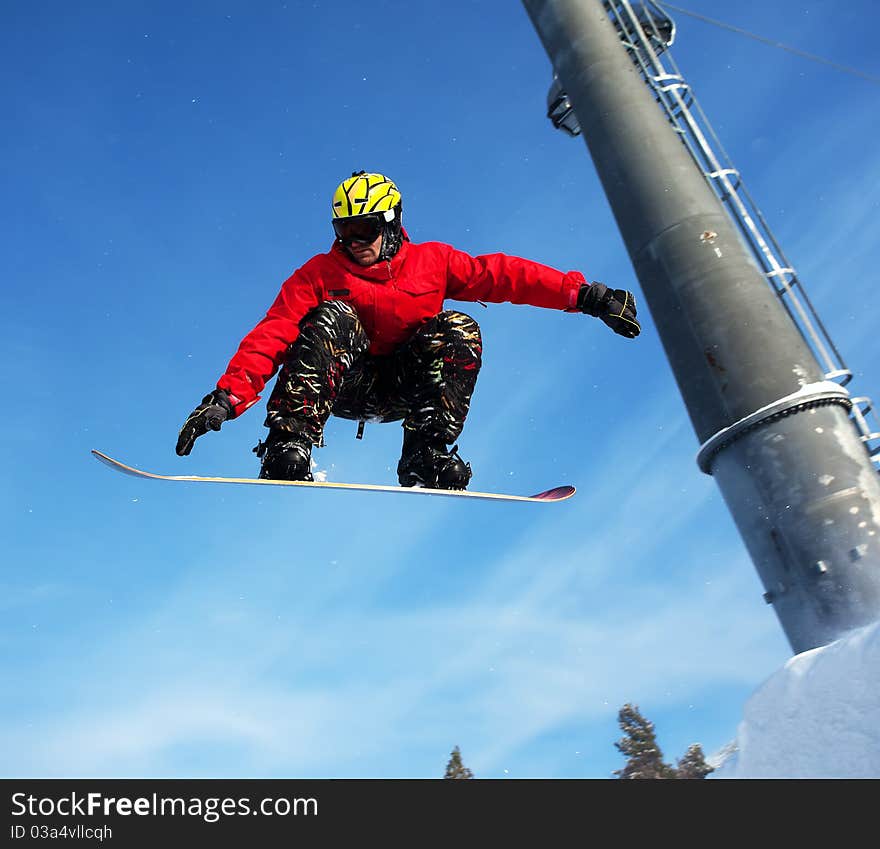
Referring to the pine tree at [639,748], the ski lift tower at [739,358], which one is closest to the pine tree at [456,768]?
the pine tree at [639,748]

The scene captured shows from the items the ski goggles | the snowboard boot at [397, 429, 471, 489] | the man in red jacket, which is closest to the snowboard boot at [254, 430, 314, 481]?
the man in red jacket

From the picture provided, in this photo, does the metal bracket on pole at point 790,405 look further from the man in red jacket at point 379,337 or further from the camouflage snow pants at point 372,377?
the camouflage snow pants at point 372,377

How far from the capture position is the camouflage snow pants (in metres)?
5.41

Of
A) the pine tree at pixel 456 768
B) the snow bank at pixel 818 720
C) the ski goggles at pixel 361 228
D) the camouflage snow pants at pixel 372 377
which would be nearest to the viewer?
the snow bank at pixel 818 720

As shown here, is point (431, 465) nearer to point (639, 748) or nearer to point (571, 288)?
point (571, 288)

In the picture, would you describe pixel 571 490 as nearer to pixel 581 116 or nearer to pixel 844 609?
pixel 844 609

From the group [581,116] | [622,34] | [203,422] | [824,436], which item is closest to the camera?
[203,422]

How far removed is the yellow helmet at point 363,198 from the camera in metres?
5.55

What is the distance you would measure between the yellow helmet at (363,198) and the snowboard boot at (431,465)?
5.30ft

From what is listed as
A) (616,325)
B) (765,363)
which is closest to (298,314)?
(616,325)

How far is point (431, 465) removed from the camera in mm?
5738

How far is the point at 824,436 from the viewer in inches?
293

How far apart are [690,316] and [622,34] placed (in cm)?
507

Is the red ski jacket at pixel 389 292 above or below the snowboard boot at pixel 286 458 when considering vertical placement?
above
